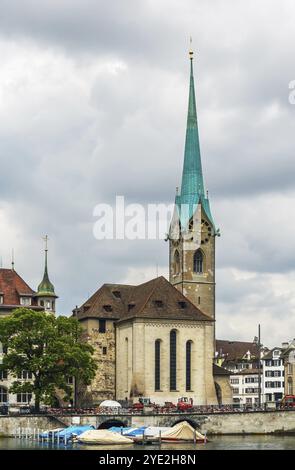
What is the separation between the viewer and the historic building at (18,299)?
10638cm

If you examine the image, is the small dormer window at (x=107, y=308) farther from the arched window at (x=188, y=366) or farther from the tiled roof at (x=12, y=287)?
the arched window at (x=188, y=366)

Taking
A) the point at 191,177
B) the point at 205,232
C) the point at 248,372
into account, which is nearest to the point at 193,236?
the point at 205,232

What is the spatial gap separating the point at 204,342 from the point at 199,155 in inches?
1417

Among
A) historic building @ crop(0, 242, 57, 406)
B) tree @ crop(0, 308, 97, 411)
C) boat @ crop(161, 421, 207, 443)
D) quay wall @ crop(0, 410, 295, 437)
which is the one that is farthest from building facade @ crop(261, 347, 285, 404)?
boat @ crop(161, 421, 207, 443)

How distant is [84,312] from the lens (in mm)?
117750

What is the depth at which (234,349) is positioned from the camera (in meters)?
169

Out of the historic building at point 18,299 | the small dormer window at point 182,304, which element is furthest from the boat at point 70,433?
the small dormer window at point 182,304

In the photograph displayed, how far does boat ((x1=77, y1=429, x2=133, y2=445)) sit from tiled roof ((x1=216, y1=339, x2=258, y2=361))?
8466 cm

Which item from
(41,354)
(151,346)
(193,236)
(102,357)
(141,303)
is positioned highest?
(193,236)

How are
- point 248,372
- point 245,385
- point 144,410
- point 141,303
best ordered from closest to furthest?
point 144,410, point 141,303, point 248,372, point 245,385

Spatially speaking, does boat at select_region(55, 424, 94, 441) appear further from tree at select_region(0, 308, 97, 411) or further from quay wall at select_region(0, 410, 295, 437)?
tree at select_region(0, 308, 97, 411)

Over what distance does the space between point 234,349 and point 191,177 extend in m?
38.1

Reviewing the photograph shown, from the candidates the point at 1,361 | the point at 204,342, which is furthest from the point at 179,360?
the point at 1,361

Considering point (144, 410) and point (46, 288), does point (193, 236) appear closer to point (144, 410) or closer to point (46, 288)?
point (46, 288)
